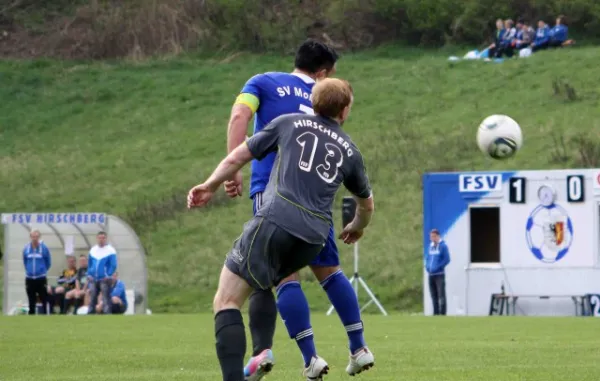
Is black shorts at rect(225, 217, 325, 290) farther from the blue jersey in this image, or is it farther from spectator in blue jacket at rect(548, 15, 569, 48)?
spectator in blue jacket at rect(548, 15, 569, 48)

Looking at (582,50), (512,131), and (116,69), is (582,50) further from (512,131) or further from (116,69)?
(512,131)

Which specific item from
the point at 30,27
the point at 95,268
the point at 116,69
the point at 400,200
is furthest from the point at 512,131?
the point at 30,27

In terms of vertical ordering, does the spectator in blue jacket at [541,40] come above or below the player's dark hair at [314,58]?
above

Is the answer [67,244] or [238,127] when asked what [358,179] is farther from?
[67,244]

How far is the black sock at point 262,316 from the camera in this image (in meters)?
7.86

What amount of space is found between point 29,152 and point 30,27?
12284 mm

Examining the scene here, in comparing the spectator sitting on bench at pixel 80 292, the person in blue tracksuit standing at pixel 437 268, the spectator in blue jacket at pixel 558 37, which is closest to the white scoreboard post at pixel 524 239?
the person in blue tracksuit standing at pixel 437 268

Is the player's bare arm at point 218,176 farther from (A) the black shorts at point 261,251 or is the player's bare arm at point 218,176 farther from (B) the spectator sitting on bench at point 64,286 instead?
(B) the spectator sitting on bench at point 64,286

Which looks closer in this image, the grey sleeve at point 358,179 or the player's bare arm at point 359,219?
the grey sleeve at point 358,179

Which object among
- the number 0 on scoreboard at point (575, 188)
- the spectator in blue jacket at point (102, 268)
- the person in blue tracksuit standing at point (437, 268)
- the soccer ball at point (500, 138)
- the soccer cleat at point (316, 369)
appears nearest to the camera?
the soccer cleat at point (316, 369)

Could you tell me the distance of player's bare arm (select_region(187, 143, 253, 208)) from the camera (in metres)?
6.87

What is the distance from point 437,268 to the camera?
2530 cm

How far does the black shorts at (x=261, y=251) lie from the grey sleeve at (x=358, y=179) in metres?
0.47

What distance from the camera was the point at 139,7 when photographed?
5331cm
